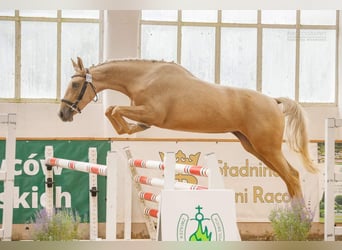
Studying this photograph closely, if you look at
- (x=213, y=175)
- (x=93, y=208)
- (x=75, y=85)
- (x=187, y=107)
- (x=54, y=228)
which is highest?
(x=75, y=85)

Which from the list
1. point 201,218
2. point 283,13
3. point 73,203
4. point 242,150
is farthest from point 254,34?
point 201,218

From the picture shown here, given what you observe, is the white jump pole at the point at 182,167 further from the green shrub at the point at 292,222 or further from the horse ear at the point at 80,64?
the green shrub at the point at 292,222

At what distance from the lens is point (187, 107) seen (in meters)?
5.04

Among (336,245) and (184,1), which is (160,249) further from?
A: (184,1)

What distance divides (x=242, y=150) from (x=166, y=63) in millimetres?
854

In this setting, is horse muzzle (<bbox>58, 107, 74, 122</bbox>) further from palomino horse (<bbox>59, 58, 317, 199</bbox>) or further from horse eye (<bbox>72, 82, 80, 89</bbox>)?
horse eye (<bbox>72, 82, 80, 89</bbox>)

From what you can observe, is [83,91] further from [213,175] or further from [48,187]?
[213,175]

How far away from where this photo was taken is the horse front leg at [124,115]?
195 inches

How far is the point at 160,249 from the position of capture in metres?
3.88

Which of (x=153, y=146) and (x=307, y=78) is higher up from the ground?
(x=307, y=78)

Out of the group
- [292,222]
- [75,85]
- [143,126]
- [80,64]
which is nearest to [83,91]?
[75,85]

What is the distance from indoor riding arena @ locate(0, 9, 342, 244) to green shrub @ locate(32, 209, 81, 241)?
0.01 meters

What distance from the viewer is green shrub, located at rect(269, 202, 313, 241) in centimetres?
495

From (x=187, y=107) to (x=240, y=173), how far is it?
80 centimetres
